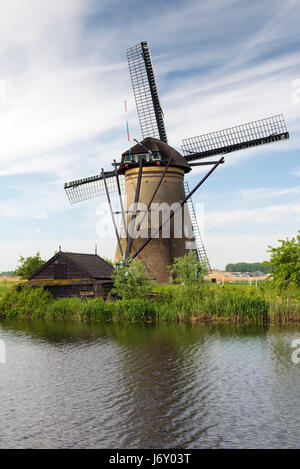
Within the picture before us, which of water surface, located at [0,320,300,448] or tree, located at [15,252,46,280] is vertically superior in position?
tree, located at [15,252,46,280]

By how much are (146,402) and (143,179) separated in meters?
23.4

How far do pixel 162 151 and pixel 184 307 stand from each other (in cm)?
1309

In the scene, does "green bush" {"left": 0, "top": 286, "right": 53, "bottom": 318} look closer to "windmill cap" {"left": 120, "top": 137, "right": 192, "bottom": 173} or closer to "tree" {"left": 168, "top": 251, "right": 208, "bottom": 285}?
"tree" {"left": 168, "top": 251, "right": 208, "bottom": 285}

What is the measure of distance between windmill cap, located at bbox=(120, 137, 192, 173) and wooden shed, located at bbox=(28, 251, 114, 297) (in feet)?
26.0

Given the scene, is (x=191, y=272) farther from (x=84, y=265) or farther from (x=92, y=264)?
(x=92, y=264)

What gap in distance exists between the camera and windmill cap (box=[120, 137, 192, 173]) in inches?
1316

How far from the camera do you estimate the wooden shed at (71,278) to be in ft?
98.0

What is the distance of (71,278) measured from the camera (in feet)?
100

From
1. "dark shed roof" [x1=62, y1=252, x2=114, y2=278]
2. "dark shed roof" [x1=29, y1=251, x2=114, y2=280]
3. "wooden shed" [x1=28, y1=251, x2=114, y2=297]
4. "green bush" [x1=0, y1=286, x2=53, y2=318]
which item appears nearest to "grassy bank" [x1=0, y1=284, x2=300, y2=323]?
"green bush" [x1=0, y1=286, x2=53, y2=318]

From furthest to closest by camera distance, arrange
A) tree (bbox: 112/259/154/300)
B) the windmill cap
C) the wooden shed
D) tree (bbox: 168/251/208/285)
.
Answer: the windmill cap < the wooden shed < tree (bbox: 112/259/154/300) < tree (bbox: 168/251/208/285)

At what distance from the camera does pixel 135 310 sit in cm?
2486

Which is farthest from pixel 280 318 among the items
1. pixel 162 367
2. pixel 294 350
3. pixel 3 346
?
pixel 3 346

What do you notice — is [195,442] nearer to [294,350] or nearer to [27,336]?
[294,350]

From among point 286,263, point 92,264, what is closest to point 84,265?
point 92,264
